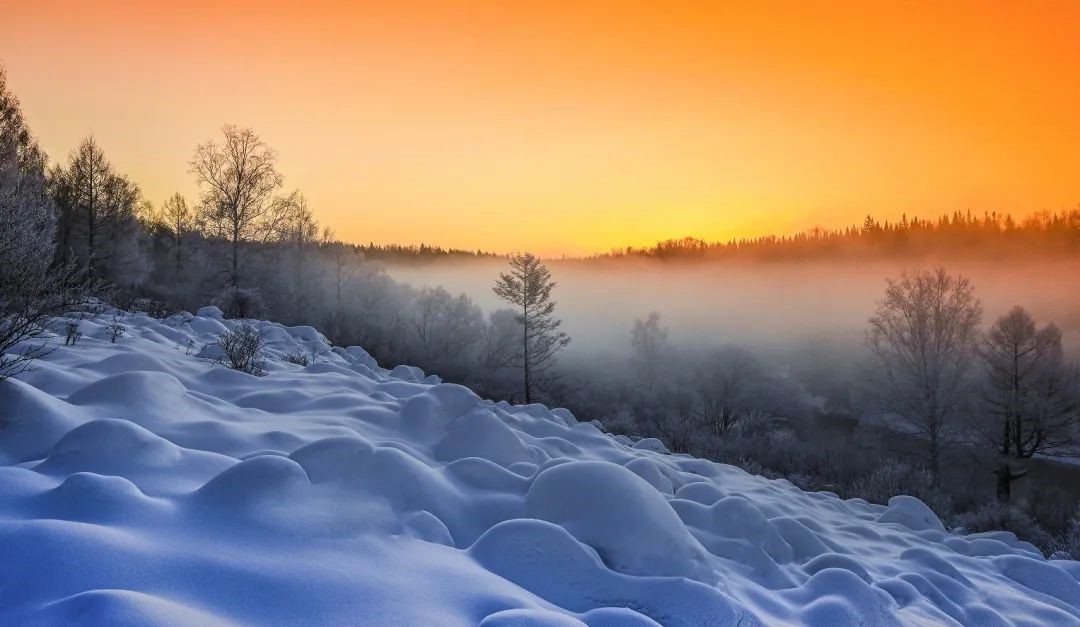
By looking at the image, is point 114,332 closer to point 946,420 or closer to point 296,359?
point 296,359

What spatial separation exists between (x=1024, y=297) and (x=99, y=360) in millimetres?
108219

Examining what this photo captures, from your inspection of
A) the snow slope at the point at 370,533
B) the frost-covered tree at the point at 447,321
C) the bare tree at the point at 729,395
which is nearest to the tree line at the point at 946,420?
the bare tree at the point at 729,395

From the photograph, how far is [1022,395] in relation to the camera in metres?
25.0

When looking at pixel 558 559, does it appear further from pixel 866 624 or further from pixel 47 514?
pixel 47 514

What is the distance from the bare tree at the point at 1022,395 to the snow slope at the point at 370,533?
24888 millimetres

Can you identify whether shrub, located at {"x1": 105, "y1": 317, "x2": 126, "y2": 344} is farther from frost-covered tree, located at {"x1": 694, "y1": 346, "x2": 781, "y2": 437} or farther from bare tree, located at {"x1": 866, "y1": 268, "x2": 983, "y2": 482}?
frost-covered tree, located at {"x1": 694, "y1": 346, "x2": 781, "y2": 437}

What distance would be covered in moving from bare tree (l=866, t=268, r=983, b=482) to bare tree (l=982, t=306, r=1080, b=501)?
1.31 m

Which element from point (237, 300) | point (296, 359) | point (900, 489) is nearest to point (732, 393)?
point (900, 489)

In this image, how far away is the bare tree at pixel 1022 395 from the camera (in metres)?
24.8

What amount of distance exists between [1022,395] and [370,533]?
105ft

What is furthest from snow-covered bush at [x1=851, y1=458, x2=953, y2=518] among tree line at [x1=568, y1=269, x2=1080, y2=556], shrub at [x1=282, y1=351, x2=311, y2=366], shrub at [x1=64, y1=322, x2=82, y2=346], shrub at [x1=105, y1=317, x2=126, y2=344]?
shrub at [x1=64, y1=322, x2=82, y2=346]

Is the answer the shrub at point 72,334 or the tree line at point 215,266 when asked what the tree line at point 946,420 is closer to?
the tree line at point 215,266

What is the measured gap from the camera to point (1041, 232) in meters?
101

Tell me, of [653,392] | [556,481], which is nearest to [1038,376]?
[653,392]
